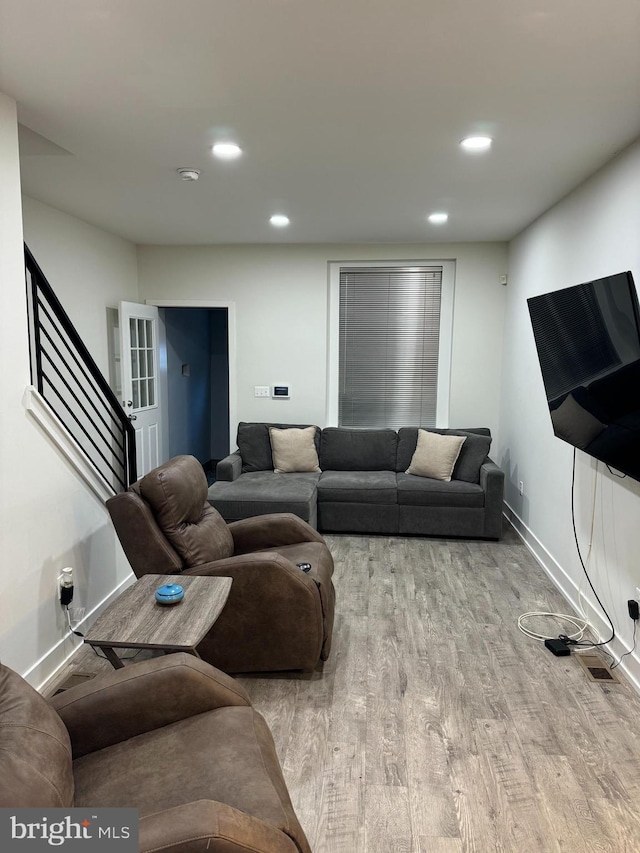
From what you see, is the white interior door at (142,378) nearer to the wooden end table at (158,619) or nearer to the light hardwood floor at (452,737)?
the light hardwood floor at (452,737)

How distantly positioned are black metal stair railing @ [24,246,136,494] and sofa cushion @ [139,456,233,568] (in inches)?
17.6

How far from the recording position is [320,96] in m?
2.25

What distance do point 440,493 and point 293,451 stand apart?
136 cm

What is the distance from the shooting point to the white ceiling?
68.2 inches

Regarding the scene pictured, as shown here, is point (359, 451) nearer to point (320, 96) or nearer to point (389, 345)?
point (389, 345)

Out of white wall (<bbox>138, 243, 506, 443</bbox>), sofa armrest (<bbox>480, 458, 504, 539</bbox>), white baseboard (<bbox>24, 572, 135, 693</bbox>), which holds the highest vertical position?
white wall (<bbox>138, 243, 506, 443</bbox>)

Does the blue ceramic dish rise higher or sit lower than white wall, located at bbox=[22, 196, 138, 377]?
lower

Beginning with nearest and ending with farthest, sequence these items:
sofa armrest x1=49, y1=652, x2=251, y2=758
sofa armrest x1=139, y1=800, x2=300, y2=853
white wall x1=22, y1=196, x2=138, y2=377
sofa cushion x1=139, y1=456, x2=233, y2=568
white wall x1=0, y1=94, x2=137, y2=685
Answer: sofa armrest x1=139, y1=800, x2=300, y2=853
sofa armrest x1=49, y1=652, x2=251, y2=758
white wall x1=0, y1=94, x2=137, y2=685
sofa cushion x1=139, y1=456, x2=233, y2=568
white wall x1=22, y1=196, x2=138, y2=377

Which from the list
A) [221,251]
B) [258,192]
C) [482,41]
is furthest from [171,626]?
[221,251]

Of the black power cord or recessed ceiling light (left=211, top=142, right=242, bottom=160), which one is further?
the black power cord

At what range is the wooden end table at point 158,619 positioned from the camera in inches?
75.5

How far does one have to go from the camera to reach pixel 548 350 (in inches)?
124

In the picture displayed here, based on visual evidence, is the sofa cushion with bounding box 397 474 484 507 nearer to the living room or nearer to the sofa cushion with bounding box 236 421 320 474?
the living room

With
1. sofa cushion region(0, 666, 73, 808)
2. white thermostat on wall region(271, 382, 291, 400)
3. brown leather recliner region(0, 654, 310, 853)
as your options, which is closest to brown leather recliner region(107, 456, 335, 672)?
brown leather recliner region(0, 654, 310, 853)
